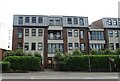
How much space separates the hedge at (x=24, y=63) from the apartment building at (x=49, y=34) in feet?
25.7

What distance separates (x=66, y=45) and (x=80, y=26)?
534 centimetres

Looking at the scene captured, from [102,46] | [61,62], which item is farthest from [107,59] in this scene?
[102,46]

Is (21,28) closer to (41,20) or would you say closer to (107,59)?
(41,20)

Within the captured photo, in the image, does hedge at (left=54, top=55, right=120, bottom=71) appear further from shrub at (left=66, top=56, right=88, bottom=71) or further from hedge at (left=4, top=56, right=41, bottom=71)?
hedge at (left=4, top=56, right=41, bottom=71)

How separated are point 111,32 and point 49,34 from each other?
13.9 m

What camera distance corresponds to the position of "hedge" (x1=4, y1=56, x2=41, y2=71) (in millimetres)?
37094

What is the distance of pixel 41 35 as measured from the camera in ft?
153

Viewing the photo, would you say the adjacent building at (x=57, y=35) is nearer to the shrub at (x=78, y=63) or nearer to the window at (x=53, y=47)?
the window at (x=53, y=47)

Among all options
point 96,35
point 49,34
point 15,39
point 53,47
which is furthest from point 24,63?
point 96,35

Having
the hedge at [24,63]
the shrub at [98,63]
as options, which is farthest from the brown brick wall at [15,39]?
the shrub at [98,63]

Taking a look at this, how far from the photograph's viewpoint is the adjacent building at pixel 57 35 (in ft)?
152

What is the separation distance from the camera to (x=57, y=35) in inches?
1882

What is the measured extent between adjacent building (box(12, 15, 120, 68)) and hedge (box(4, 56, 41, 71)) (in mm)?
7820

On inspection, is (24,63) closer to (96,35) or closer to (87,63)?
(87,63)
